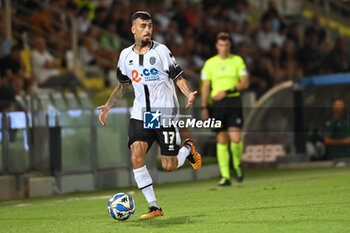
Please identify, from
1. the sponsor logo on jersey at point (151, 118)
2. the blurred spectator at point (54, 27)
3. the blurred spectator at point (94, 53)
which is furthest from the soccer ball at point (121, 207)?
the blurred spectator at point (94, 53)

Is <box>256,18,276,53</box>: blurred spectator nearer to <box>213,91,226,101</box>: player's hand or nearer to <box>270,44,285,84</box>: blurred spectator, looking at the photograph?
Result: <box>270,44,285,84</box>: blurred spectator

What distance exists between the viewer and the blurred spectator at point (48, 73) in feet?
54.4

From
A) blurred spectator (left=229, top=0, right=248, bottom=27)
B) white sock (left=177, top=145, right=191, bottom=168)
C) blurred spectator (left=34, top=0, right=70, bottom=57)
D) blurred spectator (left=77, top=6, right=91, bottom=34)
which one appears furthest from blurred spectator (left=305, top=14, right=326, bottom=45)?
white sock (left=177, top=145, right=191, bottom=168)

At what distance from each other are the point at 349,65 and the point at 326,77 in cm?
554

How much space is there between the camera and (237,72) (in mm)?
12750

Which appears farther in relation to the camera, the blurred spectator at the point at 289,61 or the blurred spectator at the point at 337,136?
the blurred spectator at the point at 289,61

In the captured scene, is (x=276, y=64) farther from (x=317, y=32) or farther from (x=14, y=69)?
(x=14, y=69)

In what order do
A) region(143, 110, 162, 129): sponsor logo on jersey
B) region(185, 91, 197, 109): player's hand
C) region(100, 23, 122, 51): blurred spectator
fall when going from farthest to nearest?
region(100, 23, 122, 51): blurred spectator, region(143, 110, 162, 129): sponsor logo on jersey, region(185, 91, 197, 109): player's hand

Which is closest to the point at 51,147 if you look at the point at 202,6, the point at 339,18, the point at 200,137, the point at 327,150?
the point at 200,137

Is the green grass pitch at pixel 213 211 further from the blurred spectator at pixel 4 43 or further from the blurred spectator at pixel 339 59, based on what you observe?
the blurred spectator at pixel 339 59

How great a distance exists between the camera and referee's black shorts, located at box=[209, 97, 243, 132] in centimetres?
1266

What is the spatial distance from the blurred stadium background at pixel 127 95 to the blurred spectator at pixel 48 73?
17 centimetres

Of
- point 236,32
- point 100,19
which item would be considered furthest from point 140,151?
point 236,32

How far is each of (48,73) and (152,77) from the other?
9.35 m
